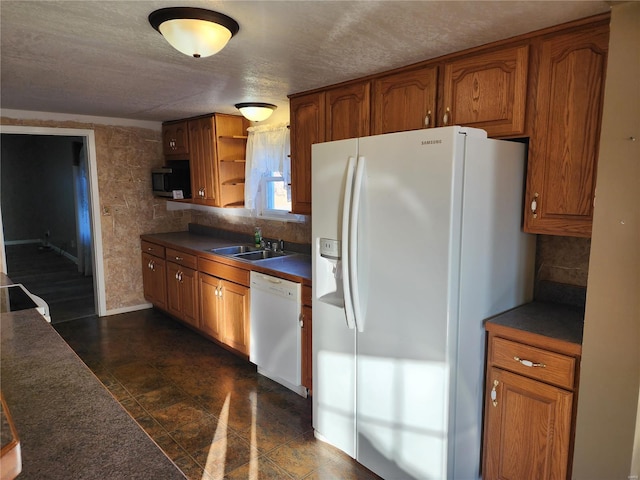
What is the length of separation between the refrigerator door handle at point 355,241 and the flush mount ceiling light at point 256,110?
165 cm

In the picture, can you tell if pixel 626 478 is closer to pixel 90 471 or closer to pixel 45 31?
pixel 90 471

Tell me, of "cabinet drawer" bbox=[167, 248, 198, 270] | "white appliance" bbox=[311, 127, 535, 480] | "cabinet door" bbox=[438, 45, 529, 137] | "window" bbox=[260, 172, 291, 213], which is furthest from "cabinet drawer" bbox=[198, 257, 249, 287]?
"cabinet door" bbox=[438, 45, 529, 137]

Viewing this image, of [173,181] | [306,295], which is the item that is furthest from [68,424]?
[173,181]

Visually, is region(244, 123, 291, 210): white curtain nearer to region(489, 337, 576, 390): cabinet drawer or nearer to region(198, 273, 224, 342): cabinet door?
region(198, 273, 224, 342): cabinet door

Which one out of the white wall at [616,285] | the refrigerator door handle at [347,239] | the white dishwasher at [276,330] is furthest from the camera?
the white dishwasher at [276,330]

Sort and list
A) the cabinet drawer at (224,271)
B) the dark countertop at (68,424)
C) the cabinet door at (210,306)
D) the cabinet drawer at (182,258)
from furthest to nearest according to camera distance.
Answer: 1. the cabinet drawer at (182,258)
2. the cabinet door at (210,306)
3. the cabinet drawer at (224,271)
4. the dark countertop at (68,424)

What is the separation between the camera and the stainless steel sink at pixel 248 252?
3878mm

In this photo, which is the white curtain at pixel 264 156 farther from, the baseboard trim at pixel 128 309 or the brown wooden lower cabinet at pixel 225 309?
the baseboard trim at pixel 128 309

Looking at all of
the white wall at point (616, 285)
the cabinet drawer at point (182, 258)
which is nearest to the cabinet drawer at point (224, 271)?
the cabinet drawer at point (182, 258)

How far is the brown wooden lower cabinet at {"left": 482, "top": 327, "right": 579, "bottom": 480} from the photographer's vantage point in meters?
1.78

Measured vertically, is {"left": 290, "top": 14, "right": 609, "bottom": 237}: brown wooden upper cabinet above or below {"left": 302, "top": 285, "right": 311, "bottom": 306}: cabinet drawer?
above

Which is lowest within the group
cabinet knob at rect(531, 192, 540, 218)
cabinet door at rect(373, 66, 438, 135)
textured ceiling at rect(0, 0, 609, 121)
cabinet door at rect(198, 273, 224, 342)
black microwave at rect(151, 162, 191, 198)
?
cabinet door at rect(198, 273, 224, 342)

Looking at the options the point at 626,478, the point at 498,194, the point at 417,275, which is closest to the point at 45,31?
the point at 417,275

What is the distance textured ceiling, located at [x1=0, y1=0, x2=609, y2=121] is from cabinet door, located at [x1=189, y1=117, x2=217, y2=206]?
3.34 ft
